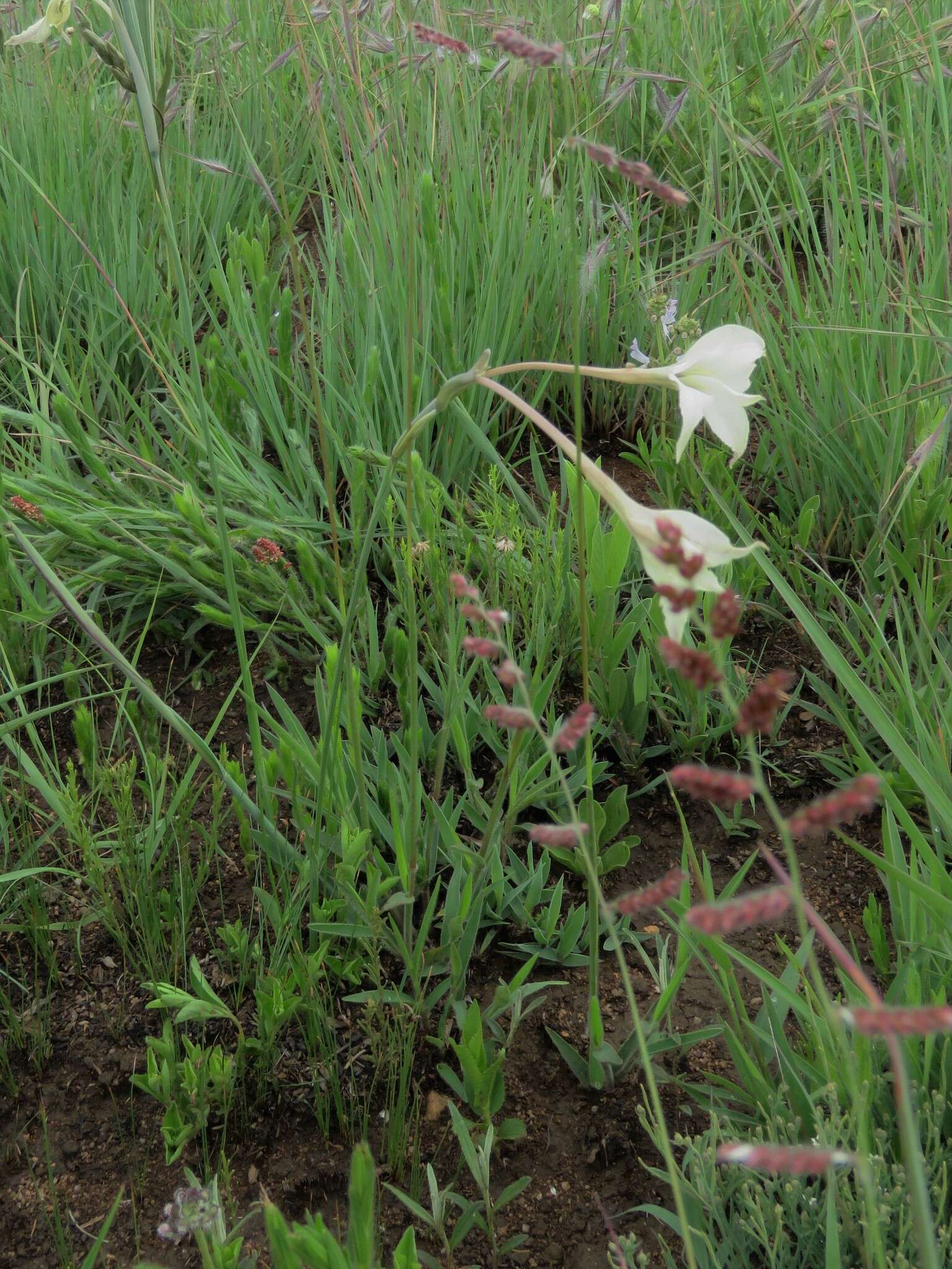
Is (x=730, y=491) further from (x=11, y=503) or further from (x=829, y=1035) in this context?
(x=11, y=503)

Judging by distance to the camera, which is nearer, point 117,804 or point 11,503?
point 117,804

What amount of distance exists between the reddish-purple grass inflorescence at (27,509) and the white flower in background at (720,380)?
38.7 inches

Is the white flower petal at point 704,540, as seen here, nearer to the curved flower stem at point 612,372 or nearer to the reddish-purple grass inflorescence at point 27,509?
the curved flower stem at point 612,372

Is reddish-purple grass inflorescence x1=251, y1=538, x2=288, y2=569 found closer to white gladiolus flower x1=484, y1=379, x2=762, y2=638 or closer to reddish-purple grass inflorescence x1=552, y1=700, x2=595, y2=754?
white gladiolus flower x1=484, y1=379, x2=762, y2=638

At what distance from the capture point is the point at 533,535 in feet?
4.87

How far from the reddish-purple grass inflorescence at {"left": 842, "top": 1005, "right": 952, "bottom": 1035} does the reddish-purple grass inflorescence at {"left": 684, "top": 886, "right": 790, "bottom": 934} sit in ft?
0.15

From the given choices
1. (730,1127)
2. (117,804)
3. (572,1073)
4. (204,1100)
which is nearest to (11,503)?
(117,804)

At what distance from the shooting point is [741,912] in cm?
37

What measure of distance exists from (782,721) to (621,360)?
100 centimetres

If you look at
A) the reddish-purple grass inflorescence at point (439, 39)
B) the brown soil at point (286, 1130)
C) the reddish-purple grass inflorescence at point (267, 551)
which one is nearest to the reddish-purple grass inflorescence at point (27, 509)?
the reddish-purple grass inflorescence at point (267, 551)

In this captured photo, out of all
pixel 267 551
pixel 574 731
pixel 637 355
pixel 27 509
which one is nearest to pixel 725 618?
pixel 574 731

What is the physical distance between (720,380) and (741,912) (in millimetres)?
526

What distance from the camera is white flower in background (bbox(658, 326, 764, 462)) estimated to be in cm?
77

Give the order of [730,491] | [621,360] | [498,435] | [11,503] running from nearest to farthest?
[11,503], [730,491], [498,435], [621,360]
